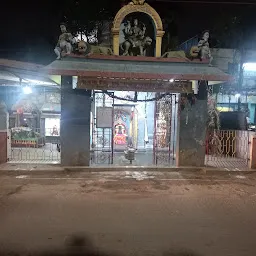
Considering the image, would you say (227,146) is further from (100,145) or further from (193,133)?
(100,145)

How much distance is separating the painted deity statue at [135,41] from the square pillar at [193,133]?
316 cm

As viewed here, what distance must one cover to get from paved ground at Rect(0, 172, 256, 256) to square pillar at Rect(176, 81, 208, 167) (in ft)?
5.57

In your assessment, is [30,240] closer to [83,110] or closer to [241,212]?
[241,212]

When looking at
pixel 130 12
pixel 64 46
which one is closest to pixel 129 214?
pixel 64 46

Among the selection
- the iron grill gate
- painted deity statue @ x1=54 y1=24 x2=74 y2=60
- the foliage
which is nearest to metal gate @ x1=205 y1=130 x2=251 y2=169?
the iron grill gate

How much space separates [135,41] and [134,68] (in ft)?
5.66

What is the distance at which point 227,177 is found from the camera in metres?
10.9

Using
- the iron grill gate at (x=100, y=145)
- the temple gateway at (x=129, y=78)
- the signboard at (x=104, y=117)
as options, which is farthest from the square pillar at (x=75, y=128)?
the signboard at (x=104, y=117)

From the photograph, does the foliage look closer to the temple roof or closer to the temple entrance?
the temple entrance

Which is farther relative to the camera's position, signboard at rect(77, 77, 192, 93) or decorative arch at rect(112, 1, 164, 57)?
decorative arch at rect(112, 1, 164, 57)

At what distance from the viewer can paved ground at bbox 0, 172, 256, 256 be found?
16.9 ft

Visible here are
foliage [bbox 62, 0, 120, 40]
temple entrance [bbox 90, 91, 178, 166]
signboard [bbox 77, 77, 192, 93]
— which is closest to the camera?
signboard [bbox 77, 77, 192, 93]

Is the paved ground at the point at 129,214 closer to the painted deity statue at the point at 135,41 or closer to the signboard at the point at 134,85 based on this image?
the signboard at the point at 134,85

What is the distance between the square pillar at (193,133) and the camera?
474 inches
